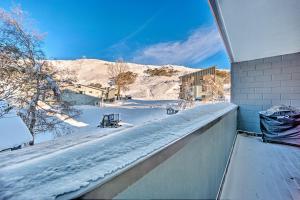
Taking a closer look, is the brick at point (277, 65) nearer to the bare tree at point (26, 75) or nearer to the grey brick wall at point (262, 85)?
the grey brick wall at point (262, 85)

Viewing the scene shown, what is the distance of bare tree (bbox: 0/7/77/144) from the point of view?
267 inches

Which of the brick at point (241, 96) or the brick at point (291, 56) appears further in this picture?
the brick at point (241, 96)

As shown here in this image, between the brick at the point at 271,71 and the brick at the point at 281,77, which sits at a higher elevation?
the brick at the point at 271,71

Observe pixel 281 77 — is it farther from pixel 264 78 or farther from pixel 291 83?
pixel 264 78

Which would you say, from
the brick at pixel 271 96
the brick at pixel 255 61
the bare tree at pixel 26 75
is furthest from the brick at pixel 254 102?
the bare tree at pixel 26 75

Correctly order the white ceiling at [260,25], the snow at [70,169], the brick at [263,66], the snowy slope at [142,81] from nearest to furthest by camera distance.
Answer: the snow at [70,169]
the white ceiling at [260,25]
the brick at [263,66]
the snowy slope at [142,81]

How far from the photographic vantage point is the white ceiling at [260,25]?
243 centimetres

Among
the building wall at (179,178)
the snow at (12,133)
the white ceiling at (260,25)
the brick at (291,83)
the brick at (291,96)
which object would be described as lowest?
the snow at (12,133)

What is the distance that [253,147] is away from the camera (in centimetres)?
385

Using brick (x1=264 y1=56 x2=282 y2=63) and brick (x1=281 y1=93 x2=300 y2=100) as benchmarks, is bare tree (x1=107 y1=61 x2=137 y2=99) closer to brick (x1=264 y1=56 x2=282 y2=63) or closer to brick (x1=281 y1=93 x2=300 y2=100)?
brick (x1=264 y1=56 x2=282 y2=63)

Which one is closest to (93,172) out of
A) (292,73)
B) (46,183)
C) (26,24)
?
(46,183)

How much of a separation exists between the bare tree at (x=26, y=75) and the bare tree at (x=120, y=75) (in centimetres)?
1993

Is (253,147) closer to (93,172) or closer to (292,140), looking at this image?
(292,140)

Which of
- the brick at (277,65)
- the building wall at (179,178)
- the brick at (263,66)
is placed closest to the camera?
the building wall at (179,178)
